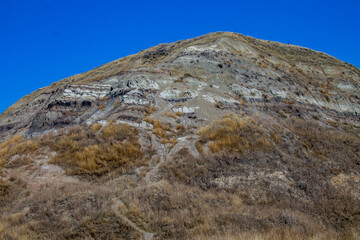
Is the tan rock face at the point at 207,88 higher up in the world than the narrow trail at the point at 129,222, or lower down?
higher up

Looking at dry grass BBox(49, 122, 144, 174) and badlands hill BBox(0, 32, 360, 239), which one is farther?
dry grass BBox(49, 122, 144, 174)

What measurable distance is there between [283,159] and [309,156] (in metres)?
2.20

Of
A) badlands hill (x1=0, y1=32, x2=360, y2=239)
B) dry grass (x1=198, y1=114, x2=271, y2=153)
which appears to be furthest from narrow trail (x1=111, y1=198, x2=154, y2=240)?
dry grass (x1=198, y1=114, x2=271, y2=153)

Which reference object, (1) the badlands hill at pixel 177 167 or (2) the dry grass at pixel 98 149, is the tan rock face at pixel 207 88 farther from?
(2) the dry grass at pixel 98 149

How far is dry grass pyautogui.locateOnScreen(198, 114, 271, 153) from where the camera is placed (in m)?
12.1

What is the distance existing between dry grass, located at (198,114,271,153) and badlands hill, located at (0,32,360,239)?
7cm

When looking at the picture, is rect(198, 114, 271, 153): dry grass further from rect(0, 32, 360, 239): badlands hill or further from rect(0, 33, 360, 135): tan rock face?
rect(0, 33, 360, 135): tan rock face

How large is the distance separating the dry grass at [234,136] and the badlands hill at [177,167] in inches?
2.9

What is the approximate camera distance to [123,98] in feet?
57.0

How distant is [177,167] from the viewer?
10742 millimetres

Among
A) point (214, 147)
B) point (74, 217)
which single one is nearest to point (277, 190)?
point (214, 147)

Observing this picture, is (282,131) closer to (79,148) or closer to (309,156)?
(309,156)

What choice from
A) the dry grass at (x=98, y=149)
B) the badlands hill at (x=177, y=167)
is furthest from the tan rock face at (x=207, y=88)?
the dry grass at (x=98, y=149)

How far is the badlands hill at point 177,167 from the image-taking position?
6293 millimetres
